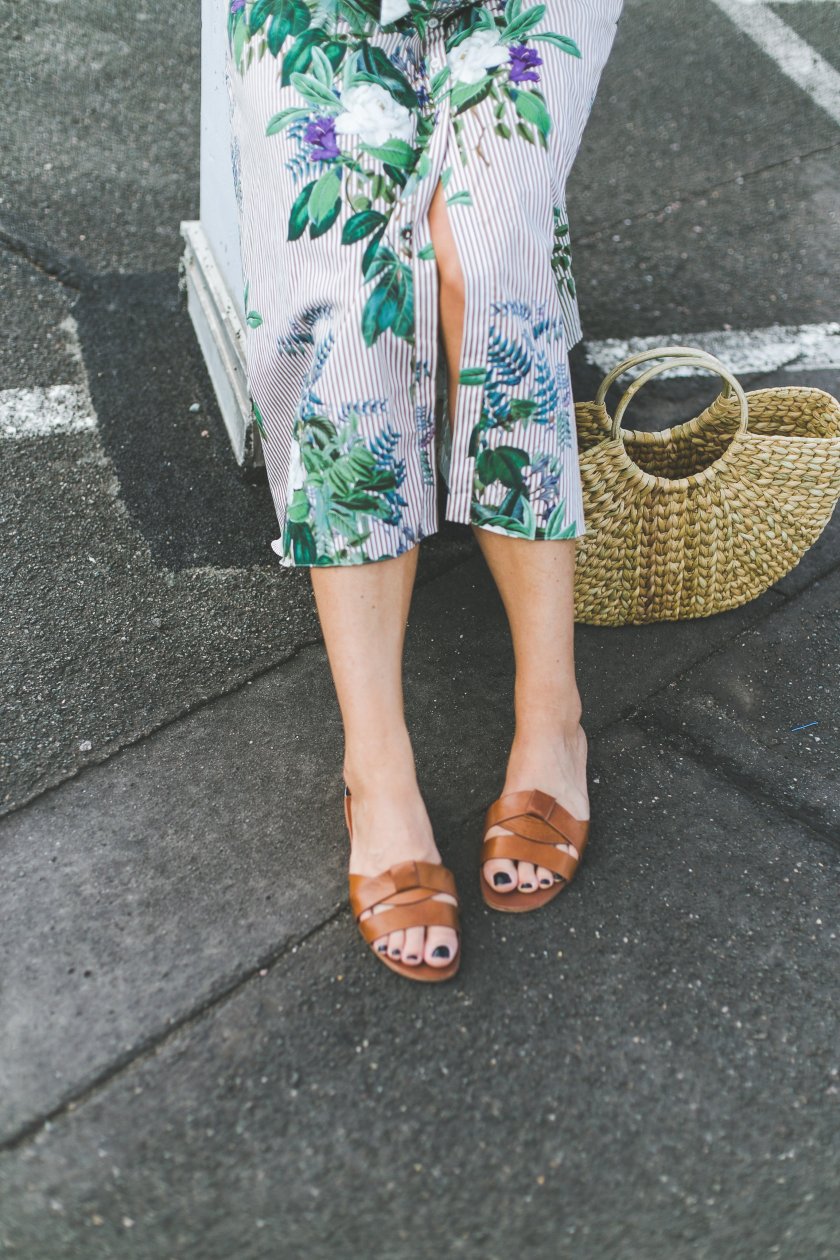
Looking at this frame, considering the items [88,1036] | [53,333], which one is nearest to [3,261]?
[53,333]

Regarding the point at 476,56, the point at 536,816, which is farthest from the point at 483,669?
the point at 476,56

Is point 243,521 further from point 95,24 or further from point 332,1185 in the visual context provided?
point 95,24

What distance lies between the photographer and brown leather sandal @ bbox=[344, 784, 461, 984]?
150 cm

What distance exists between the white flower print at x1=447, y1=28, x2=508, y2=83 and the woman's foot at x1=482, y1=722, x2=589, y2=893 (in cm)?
96

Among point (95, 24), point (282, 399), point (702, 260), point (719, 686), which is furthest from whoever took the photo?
point (95, 24)

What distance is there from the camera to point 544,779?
1.67m

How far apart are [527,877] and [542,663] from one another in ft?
1.07

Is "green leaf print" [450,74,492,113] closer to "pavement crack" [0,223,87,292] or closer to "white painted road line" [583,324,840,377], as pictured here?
"white painted road line" [583,324,840,377]

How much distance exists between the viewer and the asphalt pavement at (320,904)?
130 centimetres

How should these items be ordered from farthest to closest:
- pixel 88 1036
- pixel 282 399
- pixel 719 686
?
pixel 719 686 < pixel 282 399 < pixel 88 1036

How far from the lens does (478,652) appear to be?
2029mm

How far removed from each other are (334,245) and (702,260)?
1919mm

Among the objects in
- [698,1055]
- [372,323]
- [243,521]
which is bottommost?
[698,1055]

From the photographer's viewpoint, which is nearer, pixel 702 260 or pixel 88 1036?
Answer: pixel 88 1036
